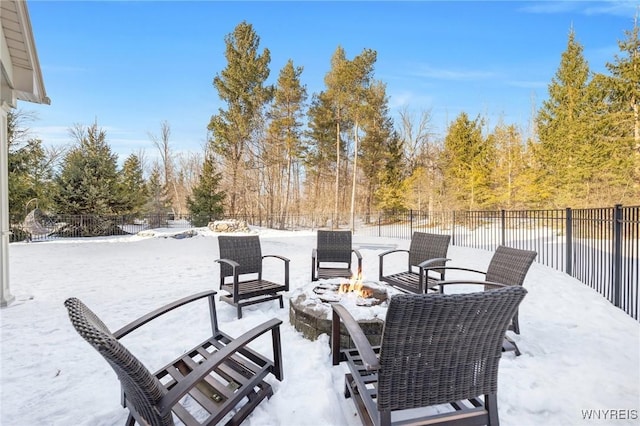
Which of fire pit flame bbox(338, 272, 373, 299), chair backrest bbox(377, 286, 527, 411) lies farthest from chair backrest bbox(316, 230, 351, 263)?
chair backrest bbox(377, 286, 527, 411)

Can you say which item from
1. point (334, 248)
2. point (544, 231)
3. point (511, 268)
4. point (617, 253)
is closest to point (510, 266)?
point (511, 268)

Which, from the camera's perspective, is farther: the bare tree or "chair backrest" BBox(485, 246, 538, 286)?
the bare tree

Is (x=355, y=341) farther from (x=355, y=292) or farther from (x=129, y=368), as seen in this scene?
(x=355, y=292)

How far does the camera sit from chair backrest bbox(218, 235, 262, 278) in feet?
13.6

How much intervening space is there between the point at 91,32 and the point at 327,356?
12.3 metres

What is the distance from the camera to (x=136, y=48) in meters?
11.9

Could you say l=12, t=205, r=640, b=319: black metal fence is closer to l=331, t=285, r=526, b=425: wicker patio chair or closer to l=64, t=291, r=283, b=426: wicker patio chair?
l=331, t=285, r=526, b=425: wicker patio chair

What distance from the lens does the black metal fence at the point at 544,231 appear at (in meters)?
4.18

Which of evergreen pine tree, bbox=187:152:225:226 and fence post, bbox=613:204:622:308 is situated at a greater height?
evergreen pine tree, bbox=187:152:225:226

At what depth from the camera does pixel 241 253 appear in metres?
4.28

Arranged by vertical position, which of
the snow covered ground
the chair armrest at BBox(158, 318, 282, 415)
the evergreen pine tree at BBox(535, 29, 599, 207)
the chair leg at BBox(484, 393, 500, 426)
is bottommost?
the snow covered ground

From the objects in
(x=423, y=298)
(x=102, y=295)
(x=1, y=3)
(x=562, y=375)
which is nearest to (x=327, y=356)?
(x=423, y=298)

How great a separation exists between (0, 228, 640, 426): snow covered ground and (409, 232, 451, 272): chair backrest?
4.04 feet

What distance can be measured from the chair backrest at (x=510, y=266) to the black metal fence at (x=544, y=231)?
1670 mm
